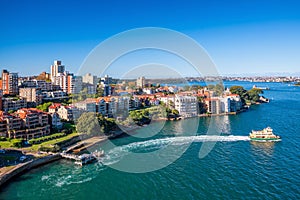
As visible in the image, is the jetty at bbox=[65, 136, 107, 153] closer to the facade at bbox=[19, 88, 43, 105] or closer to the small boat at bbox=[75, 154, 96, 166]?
the small boat at bbox=[75, 154, 96, 166]

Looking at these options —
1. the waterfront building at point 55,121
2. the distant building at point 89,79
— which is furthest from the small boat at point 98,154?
the distant building at point 89,79

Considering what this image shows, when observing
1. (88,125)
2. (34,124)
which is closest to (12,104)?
(34,124)

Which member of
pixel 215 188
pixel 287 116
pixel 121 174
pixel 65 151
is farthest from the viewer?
pixel 287 116

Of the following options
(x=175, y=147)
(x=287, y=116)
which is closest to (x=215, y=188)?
(x=175, y=147)

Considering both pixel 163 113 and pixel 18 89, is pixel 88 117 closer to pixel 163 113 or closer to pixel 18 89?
pixel 163 113

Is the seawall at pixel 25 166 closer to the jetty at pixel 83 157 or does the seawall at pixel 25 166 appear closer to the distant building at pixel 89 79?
the jetty at pixel 83 157

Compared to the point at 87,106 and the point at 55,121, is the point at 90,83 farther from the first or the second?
the point at 55,121
